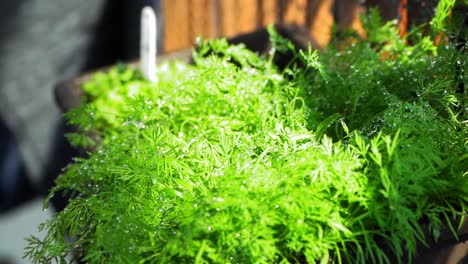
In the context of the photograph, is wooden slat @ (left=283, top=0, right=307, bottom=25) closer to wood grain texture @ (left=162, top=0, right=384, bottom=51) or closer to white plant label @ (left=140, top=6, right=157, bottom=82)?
wood grain texture @ (left=162, top=0, right=384, bottom=51)

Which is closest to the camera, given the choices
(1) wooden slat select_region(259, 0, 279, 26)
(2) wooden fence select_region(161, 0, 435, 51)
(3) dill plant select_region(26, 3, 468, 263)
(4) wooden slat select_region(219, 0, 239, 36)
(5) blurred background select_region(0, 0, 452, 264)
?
(3) dill plant select_region(26, 3, 468, 263)

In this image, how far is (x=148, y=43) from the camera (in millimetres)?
1525

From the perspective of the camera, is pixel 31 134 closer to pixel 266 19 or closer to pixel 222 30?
pixel 222 30

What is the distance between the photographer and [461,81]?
92 cm

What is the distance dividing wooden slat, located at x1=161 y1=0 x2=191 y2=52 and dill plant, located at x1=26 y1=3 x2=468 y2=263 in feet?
3.76

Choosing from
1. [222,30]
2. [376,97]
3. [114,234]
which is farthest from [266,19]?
[114,234]

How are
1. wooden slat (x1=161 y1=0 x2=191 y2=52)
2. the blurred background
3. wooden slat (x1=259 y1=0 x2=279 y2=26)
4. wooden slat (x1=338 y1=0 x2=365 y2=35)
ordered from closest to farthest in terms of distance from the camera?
wooden slat (x1=338 y1=0 x2=365 y2=35) → wooden slat (x1=259 y1=0 x2=279 y2=26) → wooden slat (x1=161 y1=0 x2=191 y2=52) → the blurred background

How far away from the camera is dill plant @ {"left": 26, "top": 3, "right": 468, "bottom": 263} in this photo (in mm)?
720

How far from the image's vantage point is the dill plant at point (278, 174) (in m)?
0.72

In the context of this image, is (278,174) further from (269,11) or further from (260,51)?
(269,11)

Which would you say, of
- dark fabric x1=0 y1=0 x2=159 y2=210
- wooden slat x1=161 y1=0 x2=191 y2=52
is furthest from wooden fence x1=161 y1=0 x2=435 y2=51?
dark fabric x1=0 y1=0 x2=159 y2=210

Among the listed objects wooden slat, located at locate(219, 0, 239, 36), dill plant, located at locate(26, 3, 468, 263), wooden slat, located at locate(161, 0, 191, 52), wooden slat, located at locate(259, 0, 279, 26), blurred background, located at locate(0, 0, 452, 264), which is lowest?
blurred background, located at locate(0, 0, 452, 264)

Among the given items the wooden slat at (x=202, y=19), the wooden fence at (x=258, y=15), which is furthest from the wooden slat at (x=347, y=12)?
the wooden slat at (x=202, y=19)

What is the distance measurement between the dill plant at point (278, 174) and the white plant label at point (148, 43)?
41cm
